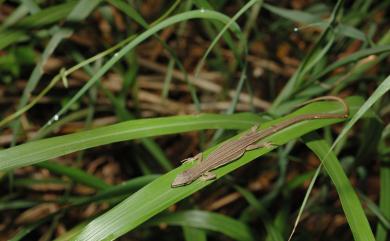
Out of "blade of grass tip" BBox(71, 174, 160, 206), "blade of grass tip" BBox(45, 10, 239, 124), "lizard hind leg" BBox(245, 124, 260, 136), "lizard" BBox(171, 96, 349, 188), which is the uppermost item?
"blade of grass tip" BBox(45, 10, 239, 124)

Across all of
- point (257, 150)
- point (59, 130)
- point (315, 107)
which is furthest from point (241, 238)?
point (59, 130)

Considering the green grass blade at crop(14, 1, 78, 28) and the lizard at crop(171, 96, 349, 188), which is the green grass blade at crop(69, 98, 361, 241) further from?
the green grass blade at crop(14, 1, 78, 28)

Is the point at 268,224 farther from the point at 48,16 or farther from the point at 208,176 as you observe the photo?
the point at 48,16

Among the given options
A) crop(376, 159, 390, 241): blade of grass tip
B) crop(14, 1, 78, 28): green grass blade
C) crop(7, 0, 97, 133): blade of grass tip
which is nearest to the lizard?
crop(376, 159, 390, 241): blade of grass tip

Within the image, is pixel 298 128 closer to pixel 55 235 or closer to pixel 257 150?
pixel 257 150

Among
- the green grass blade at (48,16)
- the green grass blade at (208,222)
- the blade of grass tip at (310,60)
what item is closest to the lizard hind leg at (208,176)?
the green grass blade at (208,222)

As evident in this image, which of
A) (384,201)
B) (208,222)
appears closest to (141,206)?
(208,222)

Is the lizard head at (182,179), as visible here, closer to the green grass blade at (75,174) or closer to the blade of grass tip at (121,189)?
the blade of grass tip at (121,189)
